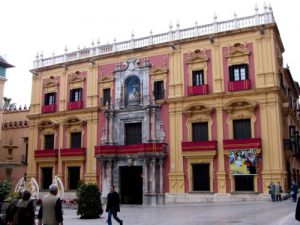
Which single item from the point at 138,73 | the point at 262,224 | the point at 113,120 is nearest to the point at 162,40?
the point at 138,73

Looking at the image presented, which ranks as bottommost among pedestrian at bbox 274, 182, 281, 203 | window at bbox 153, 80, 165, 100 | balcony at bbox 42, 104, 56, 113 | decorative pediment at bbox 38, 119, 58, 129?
pedestrian at bbox 274, 182, 281, 203

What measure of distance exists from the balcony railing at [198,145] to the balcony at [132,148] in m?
1.72

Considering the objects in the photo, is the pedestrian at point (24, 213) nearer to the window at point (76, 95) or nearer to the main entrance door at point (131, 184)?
the main entrance door at point (131, 184)

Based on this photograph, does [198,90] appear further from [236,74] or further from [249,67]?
[249,67]

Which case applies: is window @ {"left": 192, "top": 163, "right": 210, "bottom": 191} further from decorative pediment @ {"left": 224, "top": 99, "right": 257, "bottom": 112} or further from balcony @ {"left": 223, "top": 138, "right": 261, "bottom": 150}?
decorative pediment @ {"left": 224, "top": 99, "right": 257, "bottom": 112}

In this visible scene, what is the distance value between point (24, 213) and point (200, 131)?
20835mm

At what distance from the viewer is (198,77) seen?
93.7 feet

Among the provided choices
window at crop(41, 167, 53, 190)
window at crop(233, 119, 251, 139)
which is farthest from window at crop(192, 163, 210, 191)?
window at crop(41, 167, 53, 190)

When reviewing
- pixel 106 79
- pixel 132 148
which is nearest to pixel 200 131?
pixel 132 148

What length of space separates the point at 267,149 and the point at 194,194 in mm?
6018

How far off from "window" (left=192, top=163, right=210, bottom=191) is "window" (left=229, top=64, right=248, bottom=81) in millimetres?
6671

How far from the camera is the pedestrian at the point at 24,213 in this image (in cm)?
798

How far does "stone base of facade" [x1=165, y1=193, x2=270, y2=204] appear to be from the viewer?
24617mm

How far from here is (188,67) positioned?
28.9 meters
